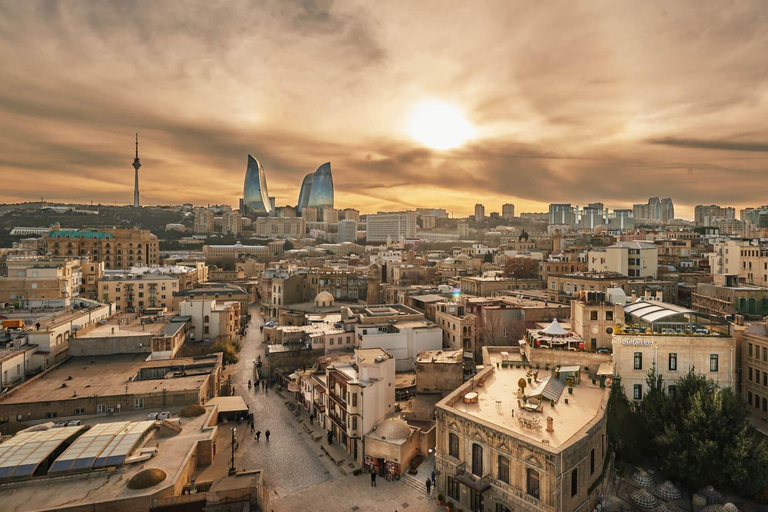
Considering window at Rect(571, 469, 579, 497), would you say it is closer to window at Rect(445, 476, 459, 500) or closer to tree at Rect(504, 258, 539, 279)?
window at Rect(445, 476, 459, 500)

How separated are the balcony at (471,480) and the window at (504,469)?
65 centimetres

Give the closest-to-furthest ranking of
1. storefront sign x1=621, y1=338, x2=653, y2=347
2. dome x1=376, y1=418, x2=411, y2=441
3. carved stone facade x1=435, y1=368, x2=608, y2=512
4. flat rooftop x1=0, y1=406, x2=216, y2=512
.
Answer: carved stone facade x1=435, y1=368, x2=608, y2=512, flat rooftop x1=0, y1=406, x2=216, y2=512, dome x1=376, y1=418, x2=411, y2=441, storefront sign x1=621, y1=338, x2=653, y2=347

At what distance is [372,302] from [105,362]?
3711cm

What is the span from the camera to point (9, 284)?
51.6 metres

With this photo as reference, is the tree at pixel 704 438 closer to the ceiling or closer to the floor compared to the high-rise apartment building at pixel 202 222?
closer to the floor

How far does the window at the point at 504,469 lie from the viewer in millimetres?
19203

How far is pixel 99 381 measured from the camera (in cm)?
→ 3128

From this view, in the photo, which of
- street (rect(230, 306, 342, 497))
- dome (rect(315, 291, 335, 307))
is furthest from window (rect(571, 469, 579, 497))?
dome (rect(315, 291, 335, 307))

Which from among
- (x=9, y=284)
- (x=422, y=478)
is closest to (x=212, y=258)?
(x=9, y=284)

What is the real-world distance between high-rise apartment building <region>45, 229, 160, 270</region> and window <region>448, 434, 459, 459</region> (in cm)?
8046

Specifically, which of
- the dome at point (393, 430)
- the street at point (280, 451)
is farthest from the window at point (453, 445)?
the street at point (280, 451)

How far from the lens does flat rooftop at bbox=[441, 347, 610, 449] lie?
63.5 ft

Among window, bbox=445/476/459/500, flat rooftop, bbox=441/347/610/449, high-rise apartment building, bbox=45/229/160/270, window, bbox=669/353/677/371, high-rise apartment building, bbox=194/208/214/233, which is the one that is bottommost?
window, bbox=445/476/459/500

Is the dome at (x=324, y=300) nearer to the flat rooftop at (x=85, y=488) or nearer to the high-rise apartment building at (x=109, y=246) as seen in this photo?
the flat rooftop at (x=85, y=488)
